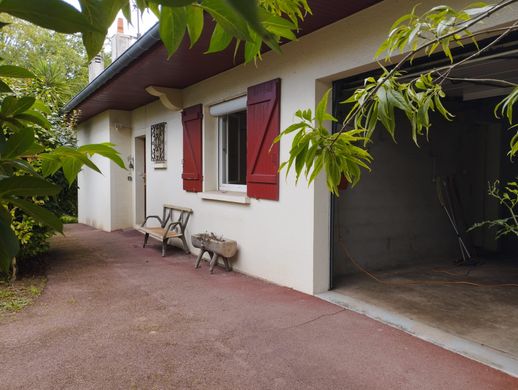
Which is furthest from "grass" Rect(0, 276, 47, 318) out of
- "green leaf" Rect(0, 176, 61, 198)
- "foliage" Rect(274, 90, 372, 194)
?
"green leaf" Rect(0, 176, 61, 198)

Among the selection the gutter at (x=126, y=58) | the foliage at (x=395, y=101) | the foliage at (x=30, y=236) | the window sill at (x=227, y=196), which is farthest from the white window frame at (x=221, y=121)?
the foliage at (x=395, y=101)

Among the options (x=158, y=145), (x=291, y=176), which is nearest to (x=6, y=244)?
(x=291, y=176)

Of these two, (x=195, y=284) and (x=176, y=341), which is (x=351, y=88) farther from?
(x=176, y=341)

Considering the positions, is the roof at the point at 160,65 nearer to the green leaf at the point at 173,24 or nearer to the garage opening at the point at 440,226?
the garage opening at the point at 440,226

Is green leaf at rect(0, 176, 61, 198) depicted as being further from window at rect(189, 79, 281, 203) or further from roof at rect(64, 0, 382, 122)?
window at rect(189, 79, 281, 203)

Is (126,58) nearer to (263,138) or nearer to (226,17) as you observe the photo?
(263,138)

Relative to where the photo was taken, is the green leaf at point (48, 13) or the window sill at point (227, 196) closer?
the green leaf at point (48, 13)

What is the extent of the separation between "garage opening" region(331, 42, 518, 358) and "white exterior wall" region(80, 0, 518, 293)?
11.7 inches

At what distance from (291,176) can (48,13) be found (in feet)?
13.9

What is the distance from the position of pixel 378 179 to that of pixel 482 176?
267 cm

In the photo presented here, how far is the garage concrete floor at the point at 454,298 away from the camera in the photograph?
3.47 metres

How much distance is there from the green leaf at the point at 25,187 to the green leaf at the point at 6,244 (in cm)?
3

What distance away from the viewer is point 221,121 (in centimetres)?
634

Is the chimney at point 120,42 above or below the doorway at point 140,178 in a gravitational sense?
above
